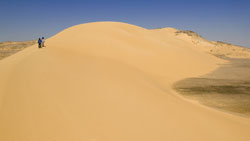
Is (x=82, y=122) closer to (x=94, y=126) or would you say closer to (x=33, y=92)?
(x=94, y=126)

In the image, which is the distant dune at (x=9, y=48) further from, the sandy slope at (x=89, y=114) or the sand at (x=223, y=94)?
the sand at (x=223, y=94)

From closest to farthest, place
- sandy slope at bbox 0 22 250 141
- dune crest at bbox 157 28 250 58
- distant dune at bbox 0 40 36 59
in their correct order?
sandy slope at bbox 0 22 250 141 < distant dune at bbox 0 40 36 59 < dune crest at bbox 157 28 250 58

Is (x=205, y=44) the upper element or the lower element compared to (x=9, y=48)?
upper

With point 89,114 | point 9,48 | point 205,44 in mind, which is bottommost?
point 89,114

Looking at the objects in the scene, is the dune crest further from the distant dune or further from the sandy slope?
the sandy slope

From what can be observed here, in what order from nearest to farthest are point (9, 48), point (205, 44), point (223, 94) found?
point (223, 94), point (9, 48), point (205, 44)

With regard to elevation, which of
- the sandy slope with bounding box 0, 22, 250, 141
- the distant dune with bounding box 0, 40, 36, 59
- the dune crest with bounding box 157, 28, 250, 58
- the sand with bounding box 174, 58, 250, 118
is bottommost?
the sand with bounding box 174, 58, 250, 118

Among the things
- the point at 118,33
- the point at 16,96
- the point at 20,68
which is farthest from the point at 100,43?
the point at 16,96

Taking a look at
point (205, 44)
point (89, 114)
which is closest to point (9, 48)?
point (89, 114)

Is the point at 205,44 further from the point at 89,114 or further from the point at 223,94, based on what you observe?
the point at 89,114

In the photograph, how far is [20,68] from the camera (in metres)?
5.36

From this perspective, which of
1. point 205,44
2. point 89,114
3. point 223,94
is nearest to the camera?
point 89,114

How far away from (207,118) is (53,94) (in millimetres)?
3462

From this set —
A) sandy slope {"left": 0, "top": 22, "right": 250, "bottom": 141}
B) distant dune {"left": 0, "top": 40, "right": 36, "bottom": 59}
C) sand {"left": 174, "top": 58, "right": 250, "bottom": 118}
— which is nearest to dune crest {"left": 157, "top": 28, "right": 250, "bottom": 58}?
sand {"left": 174, "top": 58, "right": 250, "bottom": 118}
